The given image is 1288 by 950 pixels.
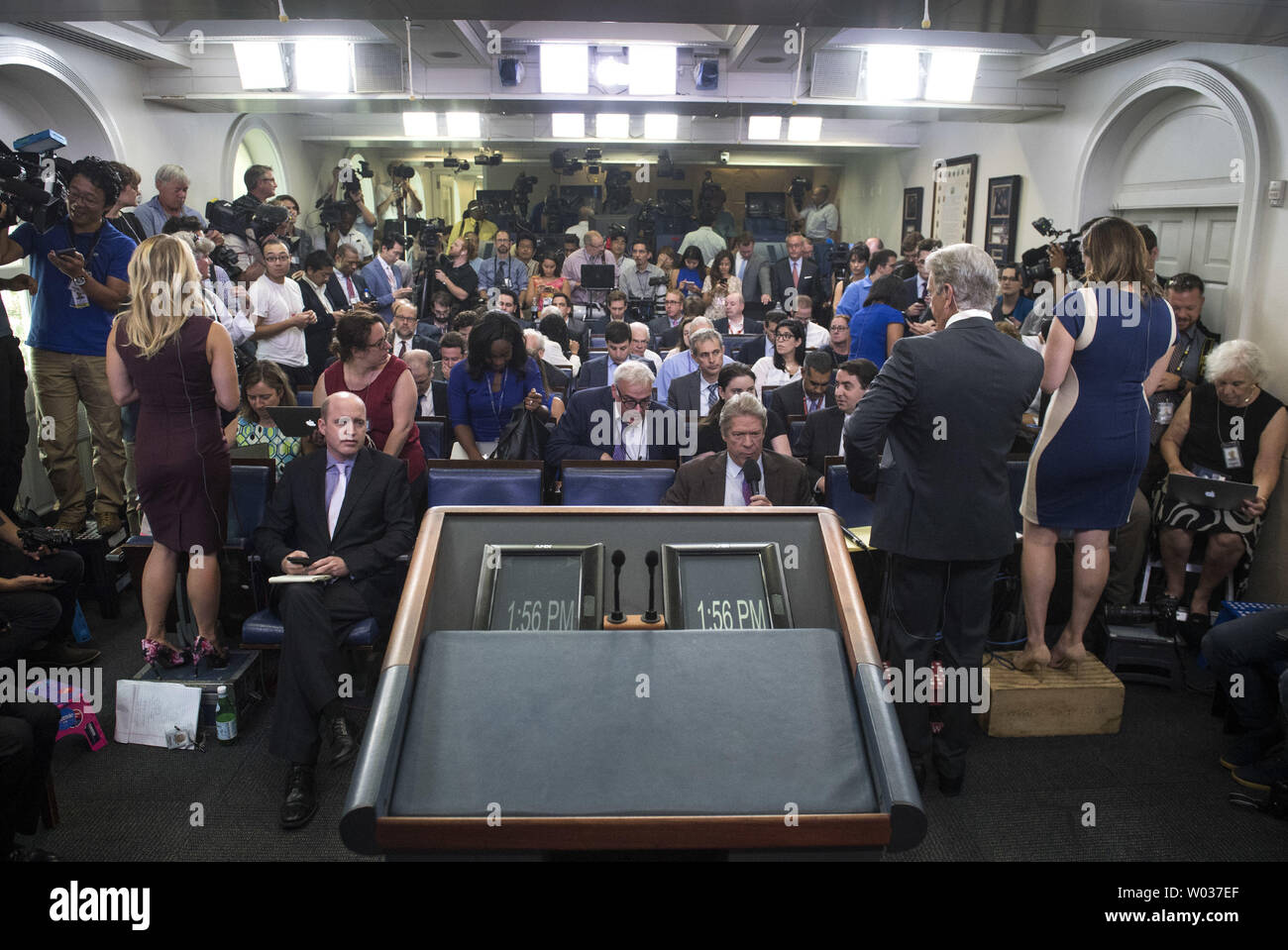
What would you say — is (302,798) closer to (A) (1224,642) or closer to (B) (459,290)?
(A) (1224,642)

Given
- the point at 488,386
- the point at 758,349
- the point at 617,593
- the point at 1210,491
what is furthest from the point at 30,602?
the point at 1210,491

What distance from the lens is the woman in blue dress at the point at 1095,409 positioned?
290 centimetres

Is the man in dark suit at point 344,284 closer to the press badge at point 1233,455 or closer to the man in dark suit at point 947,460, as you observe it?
the man in dark suit at point 947,460

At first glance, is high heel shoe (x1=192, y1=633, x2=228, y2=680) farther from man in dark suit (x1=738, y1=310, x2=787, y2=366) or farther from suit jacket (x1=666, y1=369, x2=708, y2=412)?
man in dark suit (x1=738, y1=310, x2=787, y2=366)

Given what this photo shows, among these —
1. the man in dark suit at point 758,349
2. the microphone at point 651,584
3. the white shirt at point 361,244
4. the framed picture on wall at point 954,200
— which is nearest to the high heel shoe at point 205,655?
the microphone at point 651,584

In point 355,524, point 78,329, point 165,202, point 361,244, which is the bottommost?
point 355,524

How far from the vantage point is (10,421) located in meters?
3.79

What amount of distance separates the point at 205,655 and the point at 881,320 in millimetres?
4165

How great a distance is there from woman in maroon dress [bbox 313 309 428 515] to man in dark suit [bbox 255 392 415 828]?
49 cm

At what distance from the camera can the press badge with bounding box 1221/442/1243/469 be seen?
→ 4.08 metres

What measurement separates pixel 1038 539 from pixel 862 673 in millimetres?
2144

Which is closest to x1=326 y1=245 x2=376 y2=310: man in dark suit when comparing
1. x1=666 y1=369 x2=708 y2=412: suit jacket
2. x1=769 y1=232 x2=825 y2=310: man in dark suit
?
x1=666 y1=369 x2=708 y2=412: suit jacket

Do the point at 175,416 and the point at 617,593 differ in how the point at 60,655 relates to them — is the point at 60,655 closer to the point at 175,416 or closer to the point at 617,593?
the point at 175,416

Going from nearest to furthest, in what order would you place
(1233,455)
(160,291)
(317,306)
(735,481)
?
(160,291) < (735,481) < (1233,455) < (317,306)
